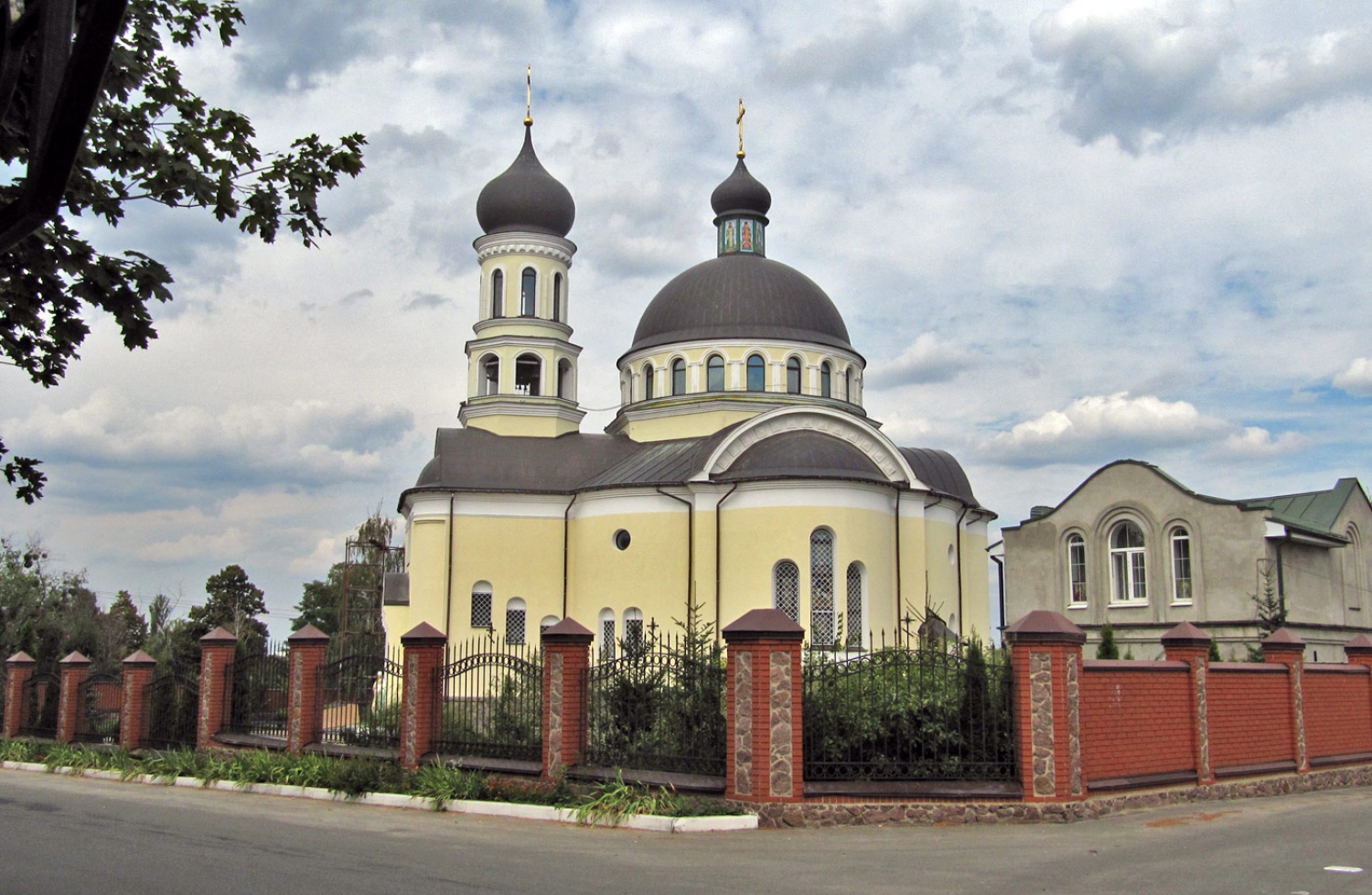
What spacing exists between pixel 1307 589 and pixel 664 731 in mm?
18607

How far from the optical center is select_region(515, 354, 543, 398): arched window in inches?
1113

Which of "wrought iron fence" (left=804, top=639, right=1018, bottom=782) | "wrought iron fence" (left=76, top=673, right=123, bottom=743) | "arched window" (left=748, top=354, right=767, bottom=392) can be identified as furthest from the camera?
"arched window" (left=748, top=354, right=767, bottom=392)

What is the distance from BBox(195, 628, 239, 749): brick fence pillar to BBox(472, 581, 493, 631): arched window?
8486mm

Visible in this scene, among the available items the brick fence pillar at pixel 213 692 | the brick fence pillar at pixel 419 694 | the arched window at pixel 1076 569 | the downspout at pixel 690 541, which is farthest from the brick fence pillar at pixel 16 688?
the arched window at pixel 1076 569

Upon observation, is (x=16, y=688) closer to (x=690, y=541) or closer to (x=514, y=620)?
(x=514, y=620)

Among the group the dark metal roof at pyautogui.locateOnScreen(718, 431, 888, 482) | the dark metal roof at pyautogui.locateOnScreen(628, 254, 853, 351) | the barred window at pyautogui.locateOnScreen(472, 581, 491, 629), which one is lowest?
the barred window at pyautogui.locateOnScreen(472, 581, 491, 629)

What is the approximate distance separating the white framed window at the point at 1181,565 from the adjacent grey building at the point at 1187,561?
0.07 feet

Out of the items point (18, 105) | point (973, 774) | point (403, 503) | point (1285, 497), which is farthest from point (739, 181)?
point (18, 105)

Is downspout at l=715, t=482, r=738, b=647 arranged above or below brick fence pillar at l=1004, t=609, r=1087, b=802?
above

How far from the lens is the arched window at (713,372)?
2770cm

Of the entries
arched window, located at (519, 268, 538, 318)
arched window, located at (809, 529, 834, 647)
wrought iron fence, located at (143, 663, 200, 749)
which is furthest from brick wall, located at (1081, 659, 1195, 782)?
arched window, located at (519, 268, 538, 318)

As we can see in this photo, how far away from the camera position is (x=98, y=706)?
1964cm

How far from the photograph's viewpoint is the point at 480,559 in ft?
83.8

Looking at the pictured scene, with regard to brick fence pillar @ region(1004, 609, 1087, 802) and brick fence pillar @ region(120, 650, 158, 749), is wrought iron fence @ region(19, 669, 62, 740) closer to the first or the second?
brick fence pillar @ region(120, 650, 158, 749)
